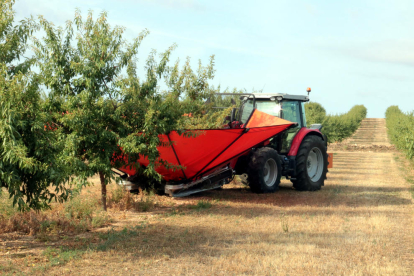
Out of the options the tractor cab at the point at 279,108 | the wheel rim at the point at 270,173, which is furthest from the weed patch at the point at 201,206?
the tractor cab at the point at 279,108

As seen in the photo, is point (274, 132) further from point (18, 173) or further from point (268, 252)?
point (18, 173)

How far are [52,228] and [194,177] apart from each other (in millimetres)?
3454

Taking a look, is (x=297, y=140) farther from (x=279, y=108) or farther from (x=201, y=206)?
(x=201, y=206)

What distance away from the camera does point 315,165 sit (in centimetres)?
1227

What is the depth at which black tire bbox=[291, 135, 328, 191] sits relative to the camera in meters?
11.3

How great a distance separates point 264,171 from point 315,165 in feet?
7.27

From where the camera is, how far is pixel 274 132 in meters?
9.55

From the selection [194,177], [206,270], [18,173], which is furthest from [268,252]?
[194,177]

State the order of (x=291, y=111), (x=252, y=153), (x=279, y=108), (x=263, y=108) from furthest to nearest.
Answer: (x=291, y=111)
(x=263, y=108)
(x=279, y=108)
(x=252, y=153)

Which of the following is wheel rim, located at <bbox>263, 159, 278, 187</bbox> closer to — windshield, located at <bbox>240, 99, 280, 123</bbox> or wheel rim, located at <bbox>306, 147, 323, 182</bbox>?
windshield, located at <bbox>240, 99, 280, 123</bbox>

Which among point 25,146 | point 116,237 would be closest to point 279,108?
point 116,237

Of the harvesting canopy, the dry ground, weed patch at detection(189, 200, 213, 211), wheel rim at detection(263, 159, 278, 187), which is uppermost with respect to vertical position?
the harvesting canopy

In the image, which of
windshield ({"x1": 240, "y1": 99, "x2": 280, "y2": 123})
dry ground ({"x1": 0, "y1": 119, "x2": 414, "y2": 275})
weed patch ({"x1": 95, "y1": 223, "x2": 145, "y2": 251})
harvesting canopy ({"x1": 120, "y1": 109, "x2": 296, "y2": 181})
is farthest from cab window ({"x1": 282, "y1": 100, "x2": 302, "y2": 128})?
weed patch ({"x1": 95, "y1": 223, "x2": 145, "y2": 251})

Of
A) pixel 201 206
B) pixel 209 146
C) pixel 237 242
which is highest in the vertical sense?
pixel 209 146
